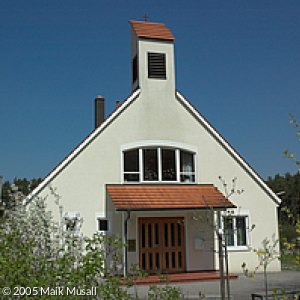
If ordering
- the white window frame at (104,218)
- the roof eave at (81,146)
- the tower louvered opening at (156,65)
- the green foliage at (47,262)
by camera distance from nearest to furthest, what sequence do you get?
1. the green foliage at (47,262)
2. the roof eave at (81,146)
3. the white window frame at (104,218)
4. the tower louvered opening at (156,65)

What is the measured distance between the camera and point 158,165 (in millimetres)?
18547

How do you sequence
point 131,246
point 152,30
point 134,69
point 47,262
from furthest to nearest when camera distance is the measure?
point 134,69 → point 152,30 → point 131,246 → point 47,262

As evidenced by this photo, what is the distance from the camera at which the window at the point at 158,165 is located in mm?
18359

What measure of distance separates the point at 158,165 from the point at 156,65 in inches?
193

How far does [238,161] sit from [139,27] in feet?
27.2

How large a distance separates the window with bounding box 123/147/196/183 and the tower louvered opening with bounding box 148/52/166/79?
357 centimetres

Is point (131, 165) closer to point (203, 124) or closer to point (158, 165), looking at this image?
point (158, 165)

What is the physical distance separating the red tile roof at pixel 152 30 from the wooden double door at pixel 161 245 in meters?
8.74

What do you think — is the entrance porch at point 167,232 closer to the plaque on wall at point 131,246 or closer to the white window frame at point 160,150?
the plaque on wall at point 131,246

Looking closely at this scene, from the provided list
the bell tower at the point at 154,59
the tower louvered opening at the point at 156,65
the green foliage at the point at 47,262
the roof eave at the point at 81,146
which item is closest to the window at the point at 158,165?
the roof eave at the point at 81,146

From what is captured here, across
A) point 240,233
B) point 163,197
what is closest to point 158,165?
point 163,197

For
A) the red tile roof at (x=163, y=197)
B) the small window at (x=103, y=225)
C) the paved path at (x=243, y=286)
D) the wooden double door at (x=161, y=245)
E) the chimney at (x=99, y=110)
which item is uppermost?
the chimney at (x=99, y=110)

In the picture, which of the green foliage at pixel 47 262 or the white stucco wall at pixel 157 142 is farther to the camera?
the white stucco wall at pixel 157 142

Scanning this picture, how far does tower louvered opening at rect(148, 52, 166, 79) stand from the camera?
Answer: 1941 centimetres
